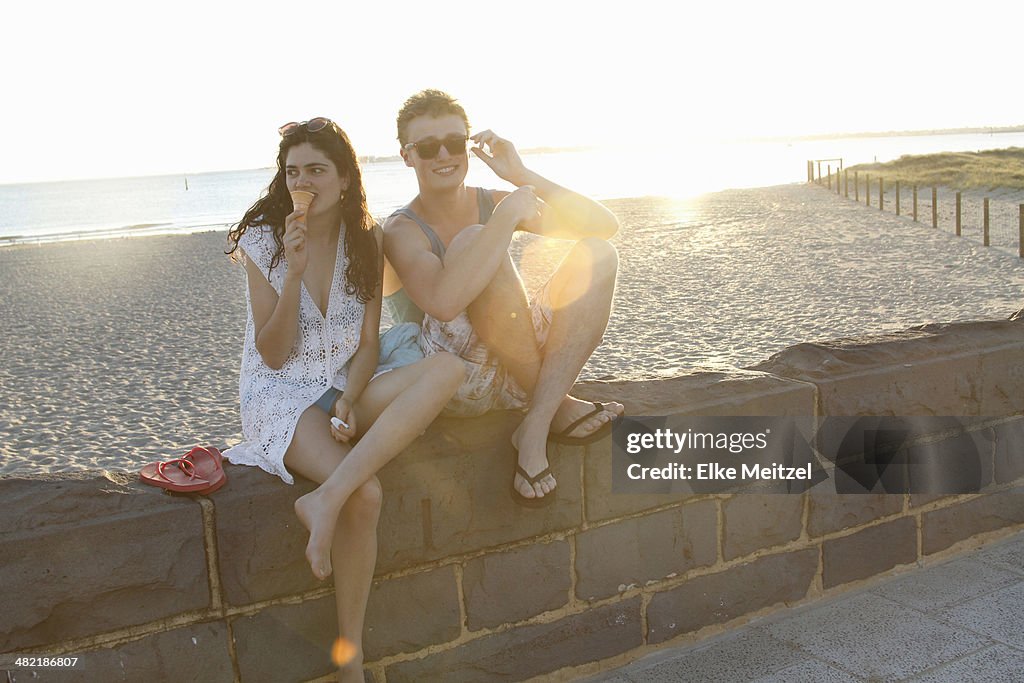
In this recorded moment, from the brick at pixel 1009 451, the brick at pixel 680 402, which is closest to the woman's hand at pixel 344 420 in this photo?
the brick at pixel 680 402

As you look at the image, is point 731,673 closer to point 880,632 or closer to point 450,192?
point 880,632

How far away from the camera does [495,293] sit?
295cm

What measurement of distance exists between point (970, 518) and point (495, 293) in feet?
6.68

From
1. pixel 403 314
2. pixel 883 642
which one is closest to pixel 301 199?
pixel 403 314

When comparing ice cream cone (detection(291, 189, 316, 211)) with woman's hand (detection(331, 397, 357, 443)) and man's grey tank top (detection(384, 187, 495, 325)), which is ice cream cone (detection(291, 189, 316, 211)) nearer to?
man's grey tank top (detection(384, 187, 495, 325))

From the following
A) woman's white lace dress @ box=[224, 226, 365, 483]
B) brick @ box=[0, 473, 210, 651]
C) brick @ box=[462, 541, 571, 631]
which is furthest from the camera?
woman's white lace dress @ box=[224, 226, 365, 483]

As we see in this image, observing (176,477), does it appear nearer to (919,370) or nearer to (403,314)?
(403,314)

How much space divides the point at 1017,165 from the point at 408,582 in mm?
44781

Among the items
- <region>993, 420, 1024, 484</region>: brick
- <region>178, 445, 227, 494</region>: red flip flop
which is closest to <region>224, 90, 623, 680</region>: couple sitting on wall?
<region>178, 445, 227, 494</region>: red flip flop

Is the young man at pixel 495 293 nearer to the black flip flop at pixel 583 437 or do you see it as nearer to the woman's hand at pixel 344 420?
the black flip flop at pixel 583 437

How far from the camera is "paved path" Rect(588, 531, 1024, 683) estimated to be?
9.05 ft

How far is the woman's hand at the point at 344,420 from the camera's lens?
266 centimetres

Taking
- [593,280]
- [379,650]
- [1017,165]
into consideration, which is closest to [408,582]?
[379,650]

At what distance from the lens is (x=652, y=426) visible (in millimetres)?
2979
